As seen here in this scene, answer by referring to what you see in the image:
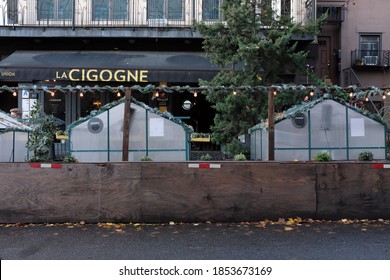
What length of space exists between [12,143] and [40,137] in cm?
136

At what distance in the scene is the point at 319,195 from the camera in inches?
254

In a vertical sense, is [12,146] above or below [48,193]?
above

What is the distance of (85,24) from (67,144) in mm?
8513

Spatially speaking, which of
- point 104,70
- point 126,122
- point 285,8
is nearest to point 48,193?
point 126,122

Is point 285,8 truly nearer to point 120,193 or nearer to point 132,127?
point 132,127

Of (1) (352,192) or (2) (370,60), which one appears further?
(2) (370,60)

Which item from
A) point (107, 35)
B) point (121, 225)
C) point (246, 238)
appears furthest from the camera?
point (107, 35)

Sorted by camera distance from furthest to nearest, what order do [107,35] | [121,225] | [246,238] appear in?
[107,35]
[121,225]
[246,238]

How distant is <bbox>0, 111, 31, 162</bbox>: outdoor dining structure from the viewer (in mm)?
7883

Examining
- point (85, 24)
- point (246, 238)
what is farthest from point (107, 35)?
point (246, 238)

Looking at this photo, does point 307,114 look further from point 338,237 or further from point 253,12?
point 253,12

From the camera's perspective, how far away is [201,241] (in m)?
5.37

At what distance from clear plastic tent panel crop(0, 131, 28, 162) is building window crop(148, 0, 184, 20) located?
372 inches

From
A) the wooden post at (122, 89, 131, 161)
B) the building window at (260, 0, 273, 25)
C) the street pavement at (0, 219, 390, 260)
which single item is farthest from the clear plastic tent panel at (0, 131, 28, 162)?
the building window at (260, 0, 273, 25)
